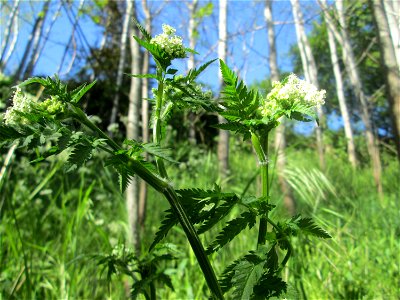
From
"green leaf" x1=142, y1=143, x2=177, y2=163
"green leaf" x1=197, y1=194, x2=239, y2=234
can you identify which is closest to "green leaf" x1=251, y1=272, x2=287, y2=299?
"green leaf" x1=197, y1=194, x2=239, y2=234

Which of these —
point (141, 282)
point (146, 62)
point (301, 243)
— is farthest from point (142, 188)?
point (141, 282)

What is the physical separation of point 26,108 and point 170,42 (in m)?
0.37

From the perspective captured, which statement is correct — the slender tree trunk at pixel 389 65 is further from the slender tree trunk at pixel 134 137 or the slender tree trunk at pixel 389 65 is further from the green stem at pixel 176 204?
the green stem at pixel 176 204

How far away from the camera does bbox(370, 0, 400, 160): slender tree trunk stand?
3.88 meters

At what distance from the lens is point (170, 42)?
940 millimetres

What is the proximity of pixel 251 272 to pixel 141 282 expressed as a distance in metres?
0.50

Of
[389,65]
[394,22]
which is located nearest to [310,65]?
[394,22]

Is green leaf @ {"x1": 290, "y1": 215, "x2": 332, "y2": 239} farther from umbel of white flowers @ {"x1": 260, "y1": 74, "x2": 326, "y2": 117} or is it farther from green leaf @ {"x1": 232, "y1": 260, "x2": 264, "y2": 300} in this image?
umbel of white flowers @ {"x1": 260, "y1": 74, "x2": 326, "y2": 117}

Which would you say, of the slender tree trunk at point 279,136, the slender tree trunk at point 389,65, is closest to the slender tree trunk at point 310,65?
the slender tree trunk at point 279,136

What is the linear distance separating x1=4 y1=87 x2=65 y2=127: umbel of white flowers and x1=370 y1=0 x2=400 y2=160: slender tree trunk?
3760 mm

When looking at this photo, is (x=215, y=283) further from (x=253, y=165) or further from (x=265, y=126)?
(x=253, y=165)

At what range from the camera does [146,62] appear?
3.60 m

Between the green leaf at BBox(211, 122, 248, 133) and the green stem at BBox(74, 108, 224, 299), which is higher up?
the green leaf at BBox(211, 122, 248, 133)

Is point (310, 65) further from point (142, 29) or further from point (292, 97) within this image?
point (142, 29)
